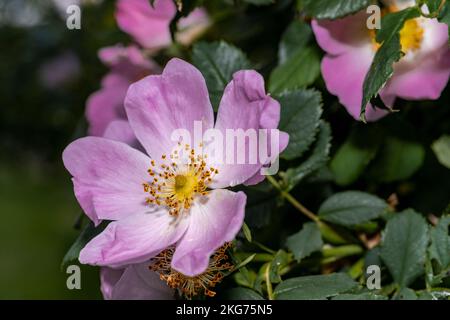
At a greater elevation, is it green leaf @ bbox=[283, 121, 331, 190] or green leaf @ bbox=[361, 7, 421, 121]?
green leaf @ bbox=[361, 7, 421, 121]

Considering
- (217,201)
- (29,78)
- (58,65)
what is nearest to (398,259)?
(217,201)

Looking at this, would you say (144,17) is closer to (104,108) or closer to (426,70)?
(104,108)

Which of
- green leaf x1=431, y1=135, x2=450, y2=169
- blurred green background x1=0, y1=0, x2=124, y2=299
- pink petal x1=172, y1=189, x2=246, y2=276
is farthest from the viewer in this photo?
blurred green background x1=0, y1=0, x2=124, y2=299

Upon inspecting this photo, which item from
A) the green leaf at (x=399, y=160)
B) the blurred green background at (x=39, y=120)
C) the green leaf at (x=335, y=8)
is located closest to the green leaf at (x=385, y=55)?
the green leaf at (x=335, y=8)

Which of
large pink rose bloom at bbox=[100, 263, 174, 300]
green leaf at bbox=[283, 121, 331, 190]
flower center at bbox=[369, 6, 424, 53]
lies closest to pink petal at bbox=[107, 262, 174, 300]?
large pink rose bloom at bbox=[100, 263, 174, 300]

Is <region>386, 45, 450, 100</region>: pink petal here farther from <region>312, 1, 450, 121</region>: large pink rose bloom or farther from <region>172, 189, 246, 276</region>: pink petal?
<region>172, 189, 246, 276</region>: pink petal

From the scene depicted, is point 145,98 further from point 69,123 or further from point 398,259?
point 69,123
